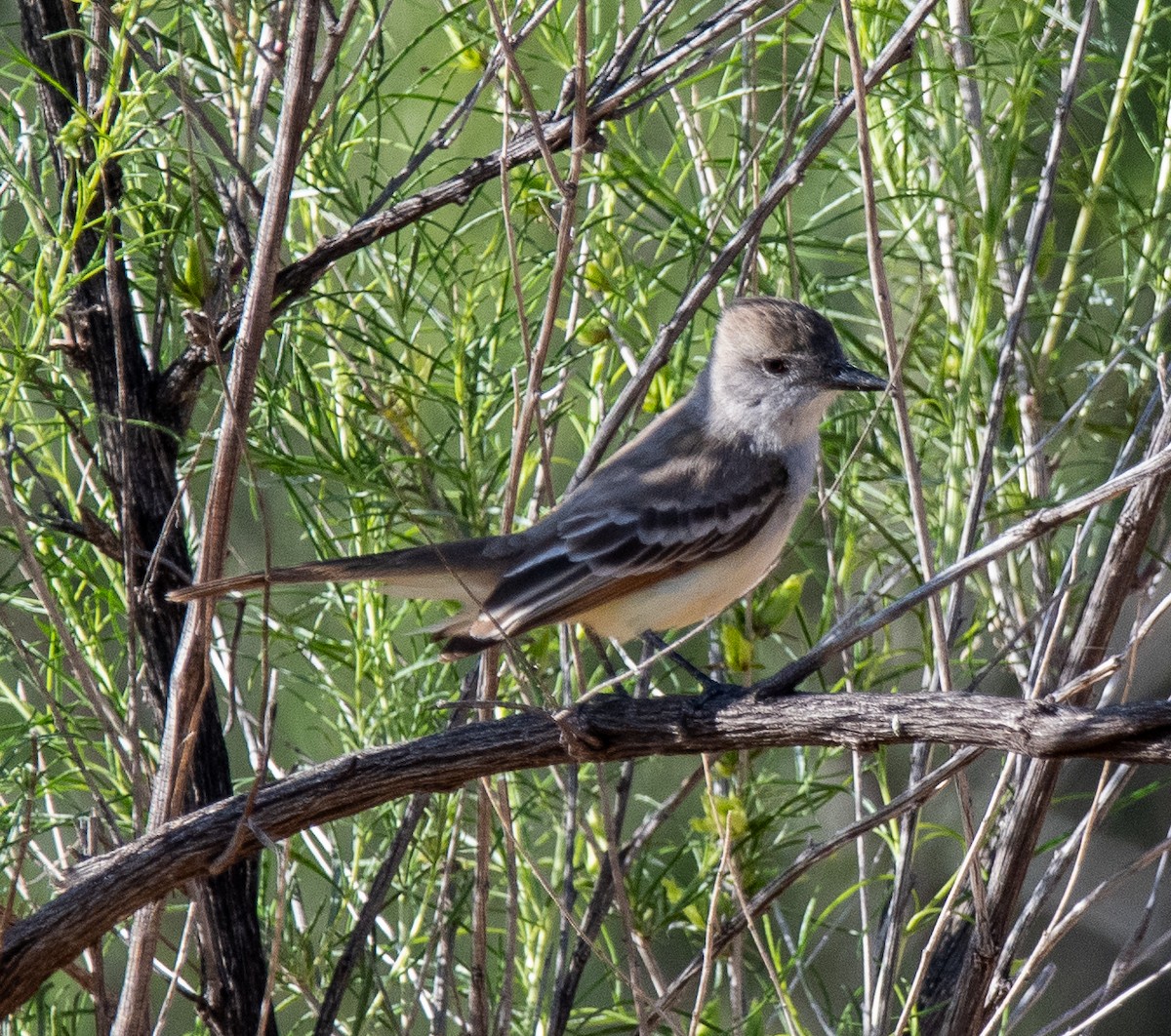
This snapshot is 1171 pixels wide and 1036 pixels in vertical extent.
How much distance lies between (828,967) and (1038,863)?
107 cm

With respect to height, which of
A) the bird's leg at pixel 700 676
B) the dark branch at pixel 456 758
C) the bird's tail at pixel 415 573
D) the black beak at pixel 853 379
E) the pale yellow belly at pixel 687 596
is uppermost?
the black beak at pixel 853 379

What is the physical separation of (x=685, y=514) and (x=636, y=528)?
14 cm

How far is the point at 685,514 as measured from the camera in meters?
3.72

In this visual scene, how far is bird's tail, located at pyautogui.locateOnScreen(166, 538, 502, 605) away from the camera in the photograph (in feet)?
9.41

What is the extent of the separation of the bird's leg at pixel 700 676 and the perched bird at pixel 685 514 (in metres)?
0.13

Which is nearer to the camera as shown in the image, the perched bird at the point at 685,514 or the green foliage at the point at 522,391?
the green foliage at the point at 522,391

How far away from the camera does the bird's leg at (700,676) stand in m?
3.08

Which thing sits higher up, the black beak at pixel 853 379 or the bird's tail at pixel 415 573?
the black beak at pixel 853 379

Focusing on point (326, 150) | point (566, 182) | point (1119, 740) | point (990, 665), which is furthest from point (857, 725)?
point (326, 150)

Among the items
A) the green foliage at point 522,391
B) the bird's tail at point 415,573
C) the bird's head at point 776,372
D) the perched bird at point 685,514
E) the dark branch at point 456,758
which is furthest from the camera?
the bird's head at point 776,372

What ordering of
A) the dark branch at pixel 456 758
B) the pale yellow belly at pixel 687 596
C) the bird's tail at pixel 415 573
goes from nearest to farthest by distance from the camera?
the dark branch at pixel 456 758 < the bird's tail at pixel 415 573 < the pale yellow belly at pixel 687 596

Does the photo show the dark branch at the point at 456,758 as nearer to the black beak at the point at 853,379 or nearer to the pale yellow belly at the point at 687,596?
the pale yellow belly at the point at 687,596

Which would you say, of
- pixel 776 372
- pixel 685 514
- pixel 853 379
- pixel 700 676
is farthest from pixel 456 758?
pixel 776 372

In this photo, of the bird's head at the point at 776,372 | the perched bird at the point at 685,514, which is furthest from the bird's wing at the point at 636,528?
the bird's head at the point at 776,372
